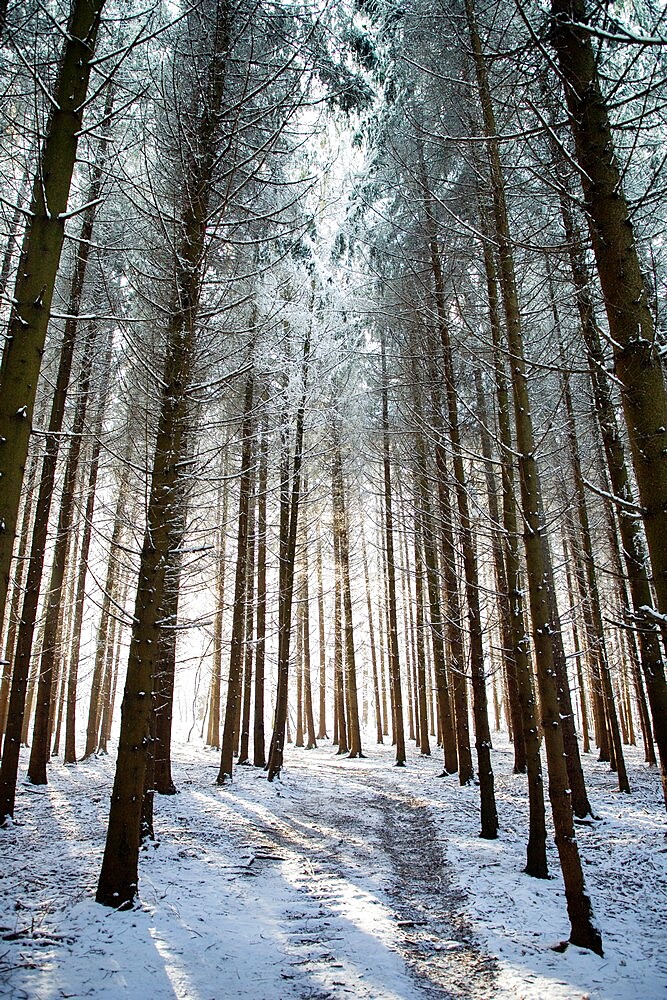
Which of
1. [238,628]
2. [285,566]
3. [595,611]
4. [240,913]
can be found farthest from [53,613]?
[595,611]

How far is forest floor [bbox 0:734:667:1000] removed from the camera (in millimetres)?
3643

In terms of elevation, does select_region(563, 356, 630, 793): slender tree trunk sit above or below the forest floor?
above

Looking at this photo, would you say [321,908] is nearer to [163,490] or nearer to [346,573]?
[163,490]

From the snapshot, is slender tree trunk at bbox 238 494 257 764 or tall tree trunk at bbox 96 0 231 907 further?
slender tree trunk at bbox 238 494 257 764

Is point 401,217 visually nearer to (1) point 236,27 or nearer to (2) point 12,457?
(1) point 236,27

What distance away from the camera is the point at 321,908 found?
496 centimetres

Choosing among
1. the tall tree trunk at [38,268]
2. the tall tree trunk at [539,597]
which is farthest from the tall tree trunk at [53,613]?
the tall tree trunk at [539,597]

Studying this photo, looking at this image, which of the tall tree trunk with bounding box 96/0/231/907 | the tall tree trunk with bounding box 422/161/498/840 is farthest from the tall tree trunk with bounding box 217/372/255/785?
the tall tree trunk with bounding box 96/0/231/907

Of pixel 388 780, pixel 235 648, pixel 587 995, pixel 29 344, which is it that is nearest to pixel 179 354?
pixel 29 344

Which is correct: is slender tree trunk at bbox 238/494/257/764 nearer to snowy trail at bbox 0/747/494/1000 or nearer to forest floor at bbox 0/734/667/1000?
forest floor at bbox 0/734/667/1000

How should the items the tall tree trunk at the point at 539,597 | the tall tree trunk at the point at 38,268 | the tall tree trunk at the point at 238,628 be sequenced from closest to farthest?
the tall tree trunk at the point at 38,268
the tall tree trunk at the point at 539,597
the tall tree trunk at the point at 238,628

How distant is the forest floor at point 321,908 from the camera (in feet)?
12.0

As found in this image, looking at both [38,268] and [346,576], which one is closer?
[38,268]

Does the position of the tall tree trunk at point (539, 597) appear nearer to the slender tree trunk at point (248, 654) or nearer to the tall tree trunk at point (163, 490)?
the tall tree trunk at point (163, 490)
